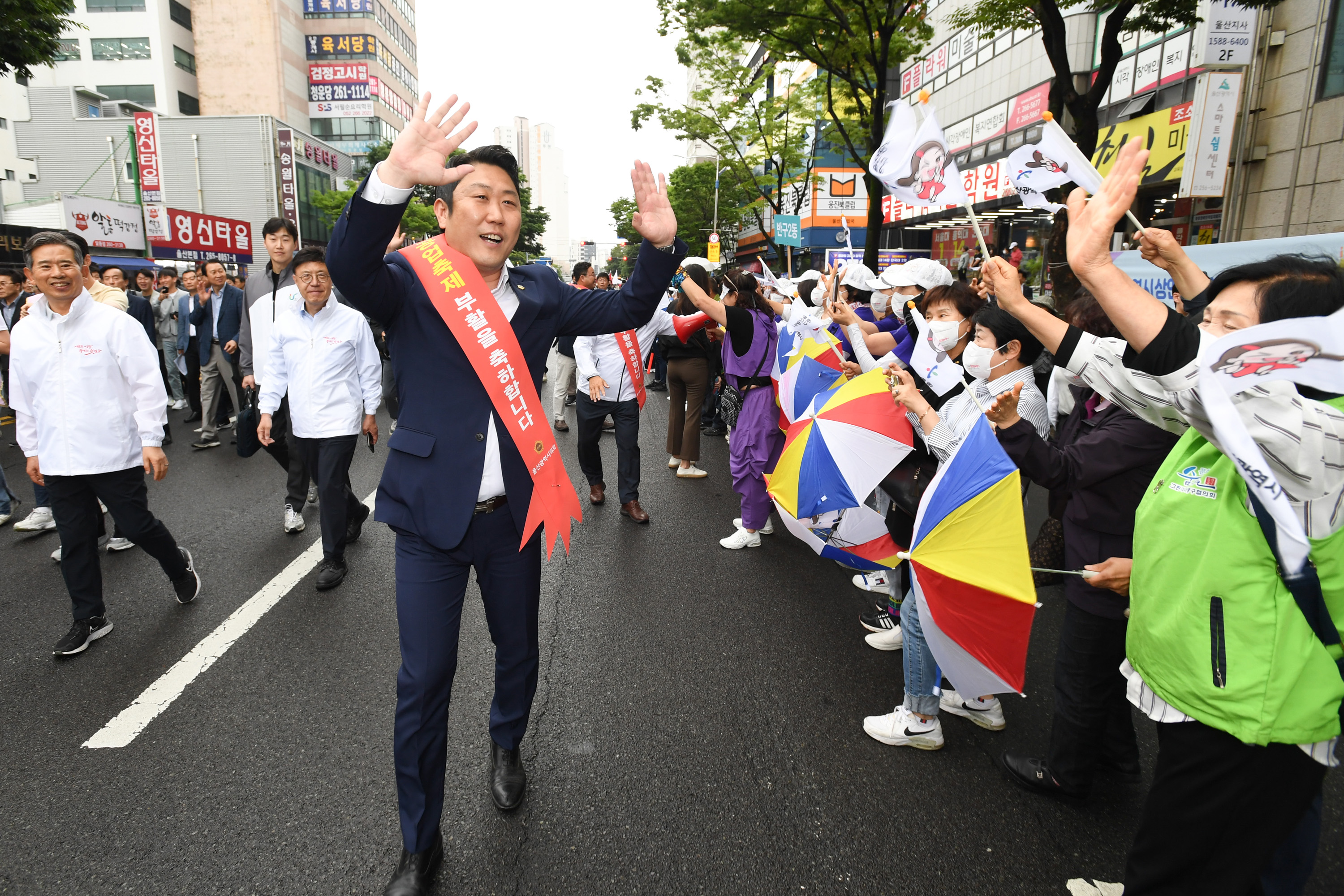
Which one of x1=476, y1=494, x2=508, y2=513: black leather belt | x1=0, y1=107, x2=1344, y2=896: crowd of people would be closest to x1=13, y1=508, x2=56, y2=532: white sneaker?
x1=0, y1=107, x2=1344, y2=896: crowd of people

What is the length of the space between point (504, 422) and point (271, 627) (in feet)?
8.50

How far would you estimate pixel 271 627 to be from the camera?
13.5 feet

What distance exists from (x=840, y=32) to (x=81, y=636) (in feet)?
43.8

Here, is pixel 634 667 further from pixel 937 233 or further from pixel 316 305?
pixel 937 233

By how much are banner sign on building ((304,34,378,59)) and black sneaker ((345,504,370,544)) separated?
61877 millimetres

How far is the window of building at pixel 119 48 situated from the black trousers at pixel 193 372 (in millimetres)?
47998

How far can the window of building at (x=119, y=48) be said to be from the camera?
44.7 m

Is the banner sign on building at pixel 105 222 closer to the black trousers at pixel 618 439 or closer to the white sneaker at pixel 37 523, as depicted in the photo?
the white sneaker at pixel 37 523

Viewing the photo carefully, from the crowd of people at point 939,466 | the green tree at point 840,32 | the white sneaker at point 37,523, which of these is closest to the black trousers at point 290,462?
the crowd of people at point 939,466

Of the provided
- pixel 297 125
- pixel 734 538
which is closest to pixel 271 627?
pixel 734 538

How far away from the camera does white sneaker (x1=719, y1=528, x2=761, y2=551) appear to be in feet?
18.3

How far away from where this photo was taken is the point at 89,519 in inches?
156

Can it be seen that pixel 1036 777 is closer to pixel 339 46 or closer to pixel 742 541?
pixel 742 541

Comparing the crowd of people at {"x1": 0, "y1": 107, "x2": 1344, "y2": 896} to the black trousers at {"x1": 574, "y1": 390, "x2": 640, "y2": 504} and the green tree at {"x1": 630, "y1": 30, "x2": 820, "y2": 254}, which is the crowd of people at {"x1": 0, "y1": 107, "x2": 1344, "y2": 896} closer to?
the black trousers at {"x1": 574, "y1": 390, "x2": 640, "y2": 504}
